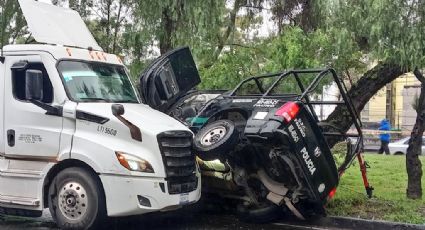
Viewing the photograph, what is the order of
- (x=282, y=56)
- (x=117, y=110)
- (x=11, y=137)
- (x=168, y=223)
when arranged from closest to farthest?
(x=117, y=110), (x=11, y=137), (x=168, y=223), (x=282, y=56)

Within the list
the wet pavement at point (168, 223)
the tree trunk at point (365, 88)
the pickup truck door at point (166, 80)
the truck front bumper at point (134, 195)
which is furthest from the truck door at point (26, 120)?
the tree trunk at point (365, 88)

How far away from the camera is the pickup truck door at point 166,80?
8.60m

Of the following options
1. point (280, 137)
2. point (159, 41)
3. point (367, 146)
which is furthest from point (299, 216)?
point (367, 146)

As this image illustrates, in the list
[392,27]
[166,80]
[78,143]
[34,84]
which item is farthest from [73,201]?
[392,27]

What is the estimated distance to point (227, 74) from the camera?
11.2m

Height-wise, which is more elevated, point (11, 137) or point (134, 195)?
point (11, 137)

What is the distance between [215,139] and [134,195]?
4.23 feet

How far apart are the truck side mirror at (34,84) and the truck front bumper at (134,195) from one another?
149 centimetres

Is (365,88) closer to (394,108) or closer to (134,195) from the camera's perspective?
(134,195)

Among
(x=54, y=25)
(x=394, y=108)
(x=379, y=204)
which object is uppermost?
(x=54, y=25)

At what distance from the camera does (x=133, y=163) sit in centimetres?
704

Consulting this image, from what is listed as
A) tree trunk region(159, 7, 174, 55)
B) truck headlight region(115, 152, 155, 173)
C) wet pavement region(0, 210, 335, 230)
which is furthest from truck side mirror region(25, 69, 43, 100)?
tree trunk region(159, 7, 174, 55)

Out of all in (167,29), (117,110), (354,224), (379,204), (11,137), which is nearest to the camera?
(117,110)

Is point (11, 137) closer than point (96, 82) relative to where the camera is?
Yes
